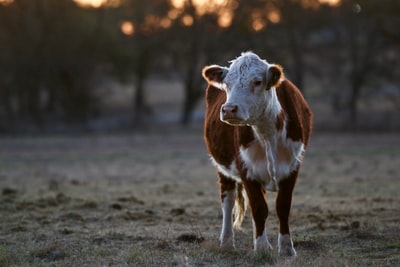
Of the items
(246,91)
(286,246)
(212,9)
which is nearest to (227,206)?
(286,246)

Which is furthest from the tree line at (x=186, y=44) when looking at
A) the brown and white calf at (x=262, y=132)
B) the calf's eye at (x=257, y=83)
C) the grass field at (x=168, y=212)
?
the calf's eye at (x=257, y=83)

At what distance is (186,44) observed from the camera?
135ft

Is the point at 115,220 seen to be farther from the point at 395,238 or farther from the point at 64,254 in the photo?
the point at 395,238

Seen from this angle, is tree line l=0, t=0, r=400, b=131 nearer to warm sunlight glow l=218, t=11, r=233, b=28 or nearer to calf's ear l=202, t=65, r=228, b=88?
warm sunlight glow l=218, t=11, r=233, b=28

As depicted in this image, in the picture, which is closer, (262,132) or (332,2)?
(262,132)

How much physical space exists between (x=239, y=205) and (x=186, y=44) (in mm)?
32250

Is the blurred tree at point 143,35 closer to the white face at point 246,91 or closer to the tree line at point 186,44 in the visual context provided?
the tree line at point 186,44

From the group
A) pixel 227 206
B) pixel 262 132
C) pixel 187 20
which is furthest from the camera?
pixel 187 20

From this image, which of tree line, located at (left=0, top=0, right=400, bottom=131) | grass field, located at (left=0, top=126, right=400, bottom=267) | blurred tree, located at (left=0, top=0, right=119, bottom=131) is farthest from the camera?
A: blurred tree, located at (left=0, top=0, right=119, bottom=131)

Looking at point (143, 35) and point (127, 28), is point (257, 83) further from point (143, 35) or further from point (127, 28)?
point (127, 28)

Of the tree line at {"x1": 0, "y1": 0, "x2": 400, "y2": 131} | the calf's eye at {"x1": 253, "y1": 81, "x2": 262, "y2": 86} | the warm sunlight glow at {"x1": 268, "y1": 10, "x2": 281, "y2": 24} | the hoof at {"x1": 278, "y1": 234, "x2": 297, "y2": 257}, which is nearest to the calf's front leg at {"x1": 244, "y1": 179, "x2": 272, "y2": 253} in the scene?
the hoof at {"x1": 278, "y1": 234, "x2": 297, "y2": 257}

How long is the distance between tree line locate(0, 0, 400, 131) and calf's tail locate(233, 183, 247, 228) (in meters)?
28.7

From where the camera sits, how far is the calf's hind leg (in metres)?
7.93

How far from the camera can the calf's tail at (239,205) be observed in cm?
929
